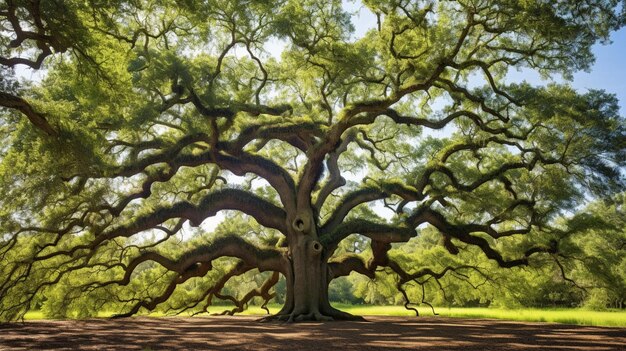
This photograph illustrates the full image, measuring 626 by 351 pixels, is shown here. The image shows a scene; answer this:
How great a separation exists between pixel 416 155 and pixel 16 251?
14.1 meters

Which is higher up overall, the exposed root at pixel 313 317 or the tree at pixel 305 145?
the tree at pixel 305 145

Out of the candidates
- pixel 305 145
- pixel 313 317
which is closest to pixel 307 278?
pixel 313 317

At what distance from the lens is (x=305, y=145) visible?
17.0 m

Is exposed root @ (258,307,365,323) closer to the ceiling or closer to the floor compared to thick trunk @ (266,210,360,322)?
closer to the floor

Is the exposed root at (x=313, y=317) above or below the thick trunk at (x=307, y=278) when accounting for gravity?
below

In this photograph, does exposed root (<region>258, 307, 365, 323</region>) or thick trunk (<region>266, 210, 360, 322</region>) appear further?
thick trunk (<region>266, 210, 360, 322</region>)

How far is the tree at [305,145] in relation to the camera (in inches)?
460

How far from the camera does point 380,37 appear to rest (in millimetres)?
12945

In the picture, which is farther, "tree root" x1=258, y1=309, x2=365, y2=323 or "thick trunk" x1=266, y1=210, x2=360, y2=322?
"thick trunk" x1=266, y1=210, x2=360, y2=322

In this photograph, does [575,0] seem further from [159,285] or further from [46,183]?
[159,285]

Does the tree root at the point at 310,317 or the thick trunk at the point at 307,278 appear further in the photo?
the thick trunk at the point at 307,278

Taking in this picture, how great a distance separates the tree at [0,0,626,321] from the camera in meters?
11.7

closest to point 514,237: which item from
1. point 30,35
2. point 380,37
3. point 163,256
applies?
point 380,37

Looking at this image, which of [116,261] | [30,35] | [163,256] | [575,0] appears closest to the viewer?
[30,35]
